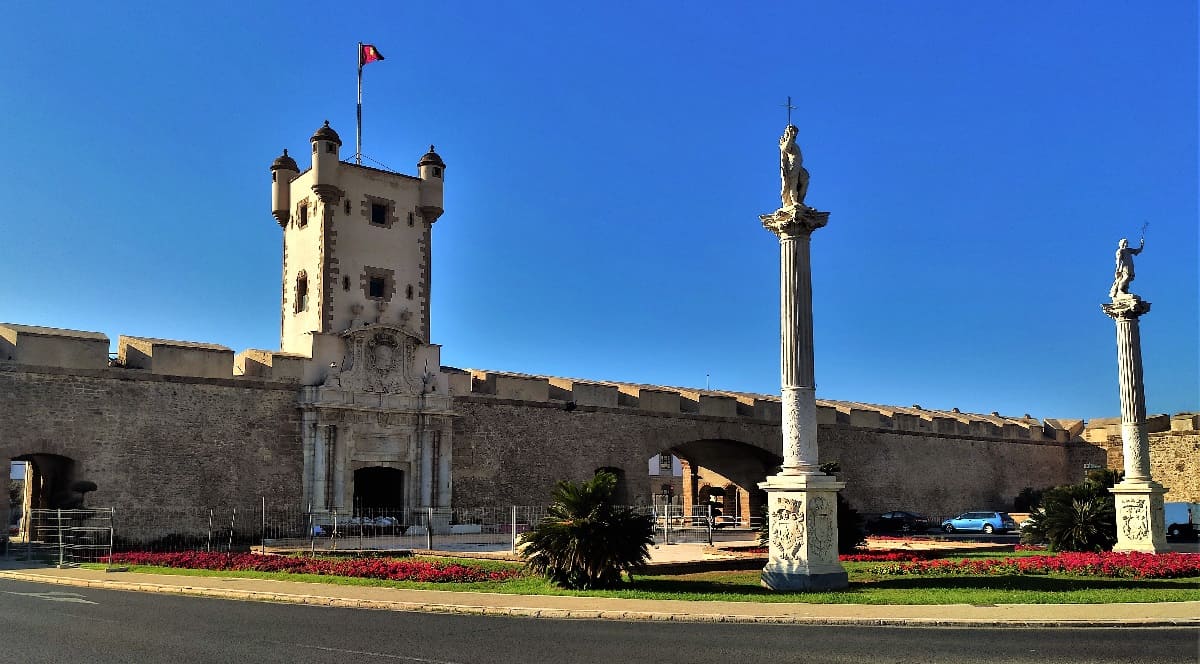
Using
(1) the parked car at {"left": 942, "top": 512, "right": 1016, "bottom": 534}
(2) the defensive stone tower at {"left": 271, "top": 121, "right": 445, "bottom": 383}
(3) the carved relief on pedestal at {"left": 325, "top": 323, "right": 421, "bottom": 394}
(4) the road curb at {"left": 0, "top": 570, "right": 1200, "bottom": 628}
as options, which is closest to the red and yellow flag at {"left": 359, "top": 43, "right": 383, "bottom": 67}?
(2) the defensive stone tower at {"left": 271, "top": 121, "right": 445, "bottom": 383}

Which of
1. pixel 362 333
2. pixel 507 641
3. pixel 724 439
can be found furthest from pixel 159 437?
pixel 724 439

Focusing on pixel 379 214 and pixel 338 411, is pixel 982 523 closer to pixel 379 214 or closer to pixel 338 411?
pixel 338 411

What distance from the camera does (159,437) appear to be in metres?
29.2

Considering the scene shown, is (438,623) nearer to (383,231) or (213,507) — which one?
(213,507)

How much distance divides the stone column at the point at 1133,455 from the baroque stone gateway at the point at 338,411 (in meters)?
7.28

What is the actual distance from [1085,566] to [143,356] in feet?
83.9

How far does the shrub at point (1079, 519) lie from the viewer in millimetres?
23547

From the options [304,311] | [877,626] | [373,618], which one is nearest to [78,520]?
[304,311]

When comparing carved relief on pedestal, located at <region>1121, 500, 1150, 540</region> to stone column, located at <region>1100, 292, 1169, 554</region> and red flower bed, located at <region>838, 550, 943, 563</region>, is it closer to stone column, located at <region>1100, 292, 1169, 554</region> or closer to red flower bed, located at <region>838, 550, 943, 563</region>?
stone column, located at <region>1100, 292, 1169, 554</region>

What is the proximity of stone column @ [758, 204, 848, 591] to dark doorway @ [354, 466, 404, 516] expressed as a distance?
20128 millimetres

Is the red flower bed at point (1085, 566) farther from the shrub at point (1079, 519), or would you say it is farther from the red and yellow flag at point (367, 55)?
the red and yellow flag at point (367, 55)

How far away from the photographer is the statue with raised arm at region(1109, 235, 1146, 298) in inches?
947

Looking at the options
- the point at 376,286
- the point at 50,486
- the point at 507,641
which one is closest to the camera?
the point at 507,641

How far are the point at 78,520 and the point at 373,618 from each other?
16.7 metres
